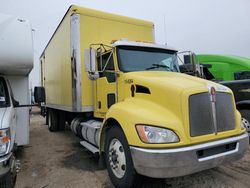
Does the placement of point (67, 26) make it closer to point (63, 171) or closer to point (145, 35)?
point (145, 35)

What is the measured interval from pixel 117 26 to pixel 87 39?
3.20 ft

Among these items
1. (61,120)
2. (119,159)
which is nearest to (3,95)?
(119,159)

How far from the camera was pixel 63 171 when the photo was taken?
477cm

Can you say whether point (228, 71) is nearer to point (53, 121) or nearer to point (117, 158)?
point (117, 158)

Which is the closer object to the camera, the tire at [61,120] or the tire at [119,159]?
the tire at [119,159]

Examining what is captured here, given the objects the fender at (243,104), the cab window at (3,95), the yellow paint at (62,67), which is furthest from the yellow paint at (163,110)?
the yellow paint at (62,67)

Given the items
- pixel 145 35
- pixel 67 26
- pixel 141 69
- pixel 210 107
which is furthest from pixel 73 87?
pixel 210 107

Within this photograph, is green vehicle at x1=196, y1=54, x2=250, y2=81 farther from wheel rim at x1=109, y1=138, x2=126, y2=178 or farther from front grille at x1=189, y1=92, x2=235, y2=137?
wheel rim at x1=109, y1=138, x2=126, y2=178

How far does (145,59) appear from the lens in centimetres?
481

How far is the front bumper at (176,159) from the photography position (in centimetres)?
301

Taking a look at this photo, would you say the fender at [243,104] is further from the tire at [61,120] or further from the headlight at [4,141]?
the tire at [61,120]

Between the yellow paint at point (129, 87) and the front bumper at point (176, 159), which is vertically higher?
the yellow paint at point (129, 87)

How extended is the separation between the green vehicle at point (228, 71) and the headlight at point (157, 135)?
2655 millimetres

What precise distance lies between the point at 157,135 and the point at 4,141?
2122mm
